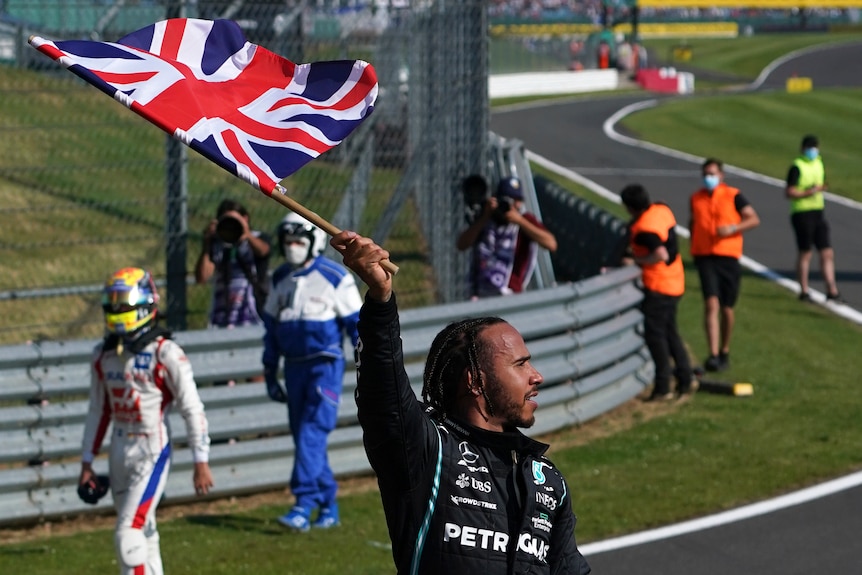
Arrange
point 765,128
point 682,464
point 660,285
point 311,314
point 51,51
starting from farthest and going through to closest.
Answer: point 765,128 < point 660,285 < point 682,464 < point 311,314 < point 51,51

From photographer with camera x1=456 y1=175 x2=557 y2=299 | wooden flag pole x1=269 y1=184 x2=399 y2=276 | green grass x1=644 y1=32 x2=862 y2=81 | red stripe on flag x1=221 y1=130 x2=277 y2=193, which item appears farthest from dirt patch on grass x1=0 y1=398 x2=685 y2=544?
green grass x1=644 y1=32 x2=862 y2=81

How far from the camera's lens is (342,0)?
13.0 meters

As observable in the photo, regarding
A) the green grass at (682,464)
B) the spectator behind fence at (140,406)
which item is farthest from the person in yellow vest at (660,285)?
the spectator behind fence at (140,406)

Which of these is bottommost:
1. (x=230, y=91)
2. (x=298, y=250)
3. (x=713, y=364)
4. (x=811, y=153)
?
(x=713, y=364)

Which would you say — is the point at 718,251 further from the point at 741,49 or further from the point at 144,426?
Result: the point at 741,49

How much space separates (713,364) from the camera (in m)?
13.5

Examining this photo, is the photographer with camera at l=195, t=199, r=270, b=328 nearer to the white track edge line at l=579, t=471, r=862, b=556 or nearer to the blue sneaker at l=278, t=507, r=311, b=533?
the blue sneaker at l=278, t=507, r=311, b=533

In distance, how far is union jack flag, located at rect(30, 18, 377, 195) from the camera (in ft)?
14.0

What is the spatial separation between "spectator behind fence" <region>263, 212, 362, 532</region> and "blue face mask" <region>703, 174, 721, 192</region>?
17.7ft

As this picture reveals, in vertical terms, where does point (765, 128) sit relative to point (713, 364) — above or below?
below

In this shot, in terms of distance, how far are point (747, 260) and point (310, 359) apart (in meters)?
11.7

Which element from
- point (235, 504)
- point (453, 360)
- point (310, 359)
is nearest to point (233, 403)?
point (235, 504)

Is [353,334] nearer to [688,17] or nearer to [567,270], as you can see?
[567,270]

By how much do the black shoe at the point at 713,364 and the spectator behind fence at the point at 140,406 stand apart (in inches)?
278
